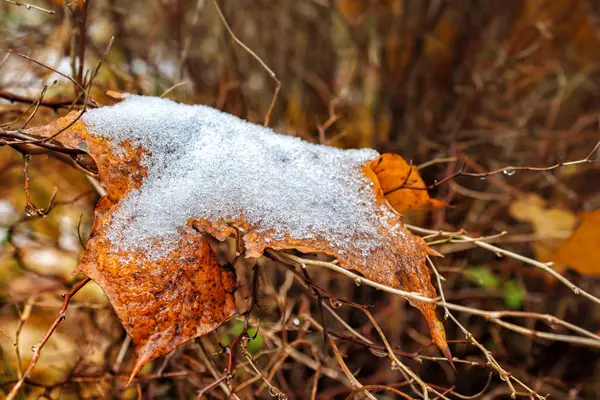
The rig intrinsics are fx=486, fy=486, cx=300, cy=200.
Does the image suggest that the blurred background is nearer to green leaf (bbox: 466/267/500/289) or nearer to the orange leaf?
green leaf (bbox: 466/267/500/289)

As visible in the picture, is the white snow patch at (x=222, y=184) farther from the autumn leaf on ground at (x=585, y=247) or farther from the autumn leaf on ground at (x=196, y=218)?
the autumn leaf on ground at (x=585, y=247)

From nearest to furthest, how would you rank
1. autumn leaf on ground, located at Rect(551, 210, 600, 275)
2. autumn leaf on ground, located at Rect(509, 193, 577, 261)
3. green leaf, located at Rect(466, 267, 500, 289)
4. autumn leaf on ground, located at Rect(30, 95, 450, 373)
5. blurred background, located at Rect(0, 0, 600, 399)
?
autumn leaf on ground, located at Rect(30, 95, 450, 373) → autumn leaf on ground, located at Rect(551, 210, 600, 275) → blurred background, located at Rect(0, 0, 600, 399) → autumn leaf on ground, located at Rect(509, 193, 577, 261) → green leaf, located at Rect(466, 267, 500, 289)

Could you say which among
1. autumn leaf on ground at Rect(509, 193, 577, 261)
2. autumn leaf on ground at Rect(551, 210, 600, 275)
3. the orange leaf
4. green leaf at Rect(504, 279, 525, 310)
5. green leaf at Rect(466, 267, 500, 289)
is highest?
the orange leaf

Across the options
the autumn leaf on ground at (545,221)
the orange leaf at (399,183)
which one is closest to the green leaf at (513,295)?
the autumn leaf on ground at (545,221)

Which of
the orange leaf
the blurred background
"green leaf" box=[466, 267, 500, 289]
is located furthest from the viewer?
"green leaf" box=[466, 267, 500, 289]

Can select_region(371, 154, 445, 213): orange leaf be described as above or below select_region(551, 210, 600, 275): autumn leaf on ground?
above

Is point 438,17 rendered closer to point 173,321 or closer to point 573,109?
point 573,109

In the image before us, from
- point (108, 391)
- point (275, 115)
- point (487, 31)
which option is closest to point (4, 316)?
point (108, 391)

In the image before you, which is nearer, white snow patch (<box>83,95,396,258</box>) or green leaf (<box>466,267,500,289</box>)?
white snow patch (<box>83,95,396,258</box>)

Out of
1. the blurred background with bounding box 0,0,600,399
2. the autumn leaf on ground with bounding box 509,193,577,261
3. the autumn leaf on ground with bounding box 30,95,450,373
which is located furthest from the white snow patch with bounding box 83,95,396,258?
the autumn leaf on ground with bounding box 509,193,577,261
